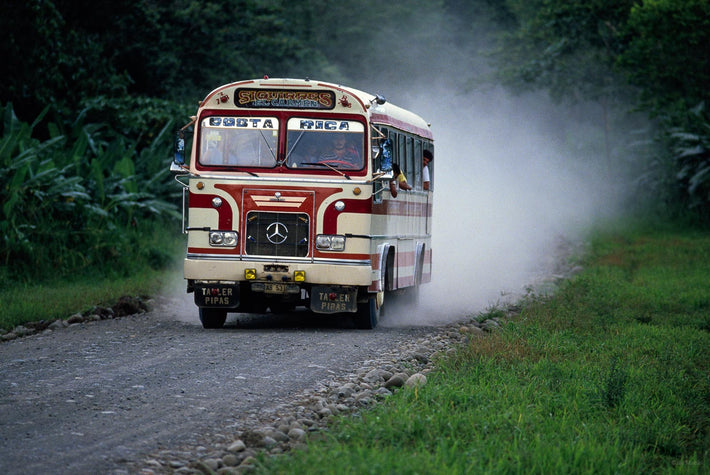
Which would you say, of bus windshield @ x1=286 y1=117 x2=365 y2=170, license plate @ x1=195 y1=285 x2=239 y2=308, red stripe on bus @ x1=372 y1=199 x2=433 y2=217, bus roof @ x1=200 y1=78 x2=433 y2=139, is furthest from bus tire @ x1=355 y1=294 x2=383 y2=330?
bus roof @ x1=200 y1=78 x2=433 y2=139

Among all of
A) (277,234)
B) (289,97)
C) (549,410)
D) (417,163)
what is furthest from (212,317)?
(549,410)

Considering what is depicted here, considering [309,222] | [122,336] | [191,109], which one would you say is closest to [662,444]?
[309,222]

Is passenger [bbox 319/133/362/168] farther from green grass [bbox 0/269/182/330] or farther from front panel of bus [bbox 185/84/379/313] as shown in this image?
green grass [bbox 0/269/182/330]

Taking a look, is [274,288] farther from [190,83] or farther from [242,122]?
[190,83]

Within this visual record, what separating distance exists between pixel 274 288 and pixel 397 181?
2691 millimetres

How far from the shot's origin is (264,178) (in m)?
13.4

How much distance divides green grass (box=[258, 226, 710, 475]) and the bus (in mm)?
2341

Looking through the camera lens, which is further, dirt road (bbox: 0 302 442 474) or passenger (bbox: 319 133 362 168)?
passenger (bbox: 319 133 362 168)

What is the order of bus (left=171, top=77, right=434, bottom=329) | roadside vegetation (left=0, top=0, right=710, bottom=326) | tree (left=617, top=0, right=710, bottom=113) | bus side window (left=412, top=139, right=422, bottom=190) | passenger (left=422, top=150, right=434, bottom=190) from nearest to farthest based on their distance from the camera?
1. bus (left=171, top=77, right=434, bottom=329)
2. bus side window (left=412, top=139, right=422, bottom=190)
3. passenger (left=422, top=150, right=434, bottom=190)
4. roadside vegetation (left=0, top=0, right=710, bottom=326)
5. tree (left=617, top=0, right=710, bottom=113)

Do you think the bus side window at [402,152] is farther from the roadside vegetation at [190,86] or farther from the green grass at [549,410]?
the roadside vegetation at [190,86]

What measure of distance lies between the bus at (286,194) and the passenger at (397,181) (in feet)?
1.54

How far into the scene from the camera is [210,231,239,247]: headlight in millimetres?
13383

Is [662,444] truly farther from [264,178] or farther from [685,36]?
[685,36]

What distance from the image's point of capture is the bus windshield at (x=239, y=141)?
44.7 feet
